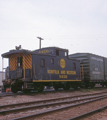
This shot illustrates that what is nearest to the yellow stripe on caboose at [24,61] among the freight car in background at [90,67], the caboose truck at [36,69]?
the caboose truck at [36,69]

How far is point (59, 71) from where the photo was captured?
1557cm

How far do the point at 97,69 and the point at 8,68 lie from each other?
37.1ft

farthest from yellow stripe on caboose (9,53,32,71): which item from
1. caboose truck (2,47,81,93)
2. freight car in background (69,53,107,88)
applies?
freight car in background (69,53,107,88)

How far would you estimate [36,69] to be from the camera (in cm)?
1352

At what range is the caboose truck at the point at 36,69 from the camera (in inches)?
516

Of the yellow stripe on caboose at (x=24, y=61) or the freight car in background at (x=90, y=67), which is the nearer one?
the yellow stripe on caboose at (x=24, y=61)

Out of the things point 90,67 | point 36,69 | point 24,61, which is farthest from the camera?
point 90,67

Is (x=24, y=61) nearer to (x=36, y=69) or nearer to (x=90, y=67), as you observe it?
(x=36, y=69)

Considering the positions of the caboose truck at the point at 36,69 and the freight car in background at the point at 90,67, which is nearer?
the caboose truck at the point at 36,69

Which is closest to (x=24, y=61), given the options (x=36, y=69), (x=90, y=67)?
(x=36, y=69)

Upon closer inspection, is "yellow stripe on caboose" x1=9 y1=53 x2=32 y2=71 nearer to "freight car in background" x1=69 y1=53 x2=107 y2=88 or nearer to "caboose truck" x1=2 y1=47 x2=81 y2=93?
"caboose truck" x1=2 y1=47 x2=81 y2=93

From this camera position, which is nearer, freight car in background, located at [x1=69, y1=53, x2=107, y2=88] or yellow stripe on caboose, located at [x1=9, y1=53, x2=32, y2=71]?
yellow stripe on caboose, located at [x1=9, y1=53, x2=32, y2=71]

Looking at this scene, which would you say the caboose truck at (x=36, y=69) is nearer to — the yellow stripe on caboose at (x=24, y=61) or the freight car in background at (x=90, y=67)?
the yellow stripe on caboose at (x=24, y=61)

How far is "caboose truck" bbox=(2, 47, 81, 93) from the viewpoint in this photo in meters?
13.1
